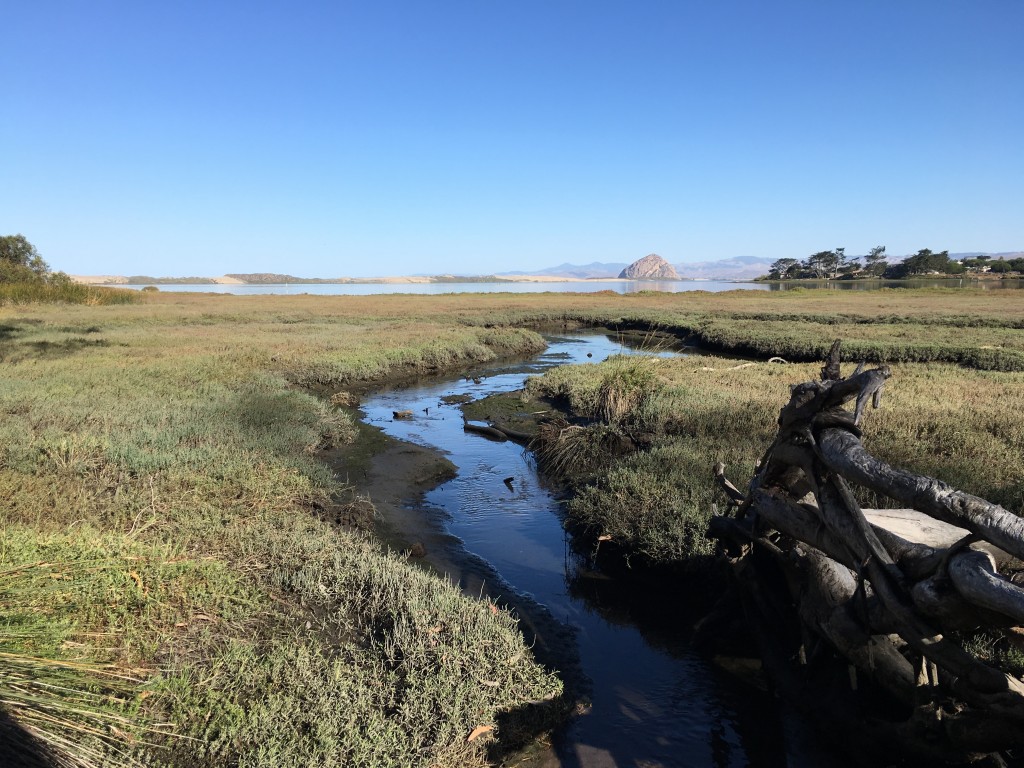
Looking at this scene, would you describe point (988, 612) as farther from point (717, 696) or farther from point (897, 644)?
point (717, 696)

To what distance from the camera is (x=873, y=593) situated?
3.65 metres

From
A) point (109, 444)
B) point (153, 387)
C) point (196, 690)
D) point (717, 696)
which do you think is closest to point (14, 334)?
point (153, 387)

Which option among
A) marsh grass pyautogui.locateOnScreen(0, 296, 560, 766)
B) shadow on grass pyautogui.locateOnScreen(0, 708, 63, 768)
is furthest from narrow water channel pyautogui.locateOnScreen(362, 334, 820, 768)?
shadow on grass pyautogui.locateOnScreen(0, 708, 63, 768)

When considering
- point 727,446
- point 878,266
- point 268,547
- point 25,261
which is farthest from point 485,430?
point 878,266

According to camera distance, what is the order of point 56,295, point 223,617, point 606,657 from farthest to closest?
point 56,295 < point 606,657 < point 223,617

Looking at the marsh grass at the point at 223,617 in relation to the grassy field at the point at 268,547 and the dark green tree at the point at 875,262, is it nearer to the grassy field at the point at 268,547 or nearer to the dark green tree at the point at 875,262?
the grassy field at the point at 268,547

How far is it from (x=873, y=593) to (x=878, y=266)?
543 ft

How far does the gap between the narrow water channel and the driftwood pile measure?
0.53 metres

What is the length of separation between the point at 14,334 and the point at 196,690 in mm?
27464

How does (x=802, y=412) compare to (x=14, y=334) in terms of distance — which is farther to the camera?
(x=14, y=334)

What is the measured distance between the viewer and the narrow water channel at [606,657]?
488 cm

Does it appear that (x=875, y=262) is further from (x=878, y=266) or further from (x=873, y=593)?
(x=873, y=593)

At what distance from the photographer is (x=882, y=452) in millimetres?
9297

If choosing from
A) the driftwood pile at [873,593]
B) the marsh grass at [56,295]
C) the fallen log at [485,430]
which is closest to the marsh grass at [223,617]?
the driftwood pile at [873,593]
